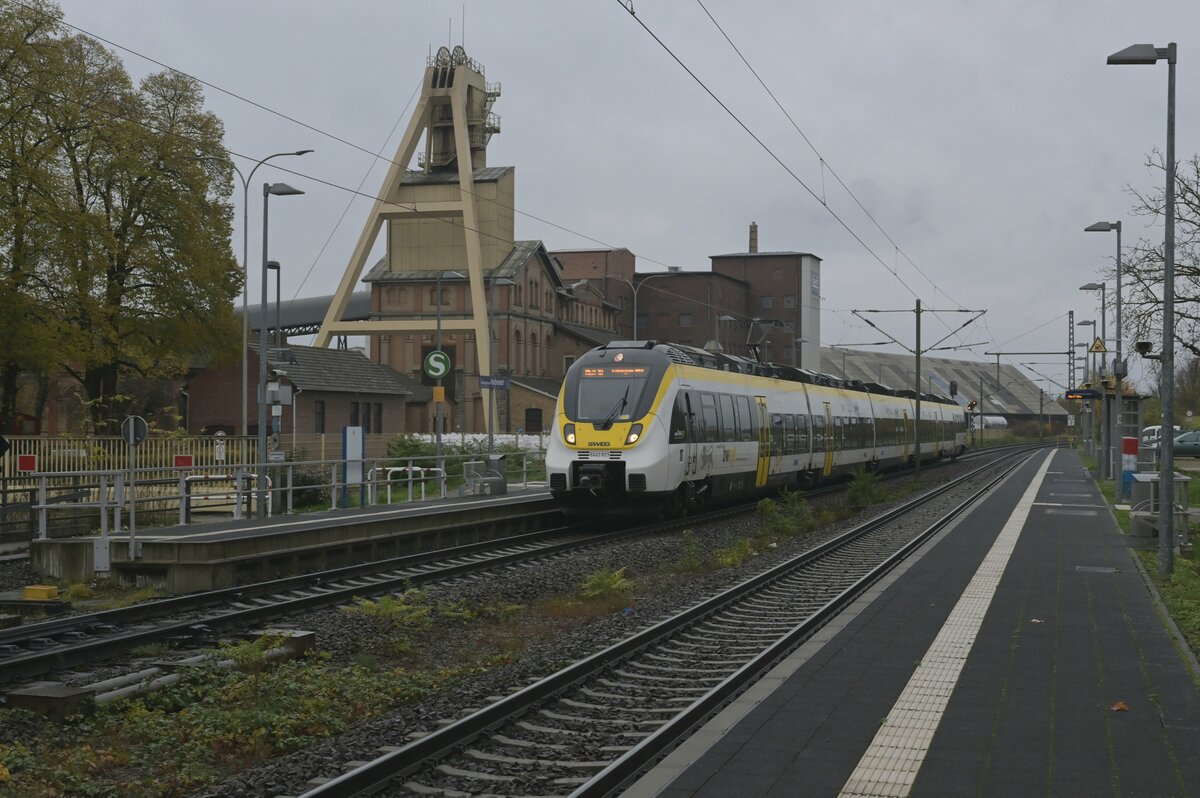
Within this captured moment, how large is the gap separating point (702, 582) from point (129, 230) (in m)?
33.1

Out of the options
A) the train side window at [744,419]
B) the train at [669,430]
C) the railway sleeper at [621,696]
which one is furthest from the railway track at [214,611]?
the train side window at [744,419]

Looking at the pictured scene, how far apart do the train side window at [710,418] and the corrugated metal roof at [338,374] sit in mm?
26174

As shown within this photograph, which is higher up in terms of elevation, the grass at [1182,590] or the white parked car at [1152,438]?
the white parked car at [1152,438]

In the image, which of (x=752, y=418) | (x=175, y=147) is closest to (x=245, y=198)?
(x=175, y=147)

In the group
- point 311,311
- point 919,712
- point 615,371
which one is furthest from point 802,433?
point 311,311

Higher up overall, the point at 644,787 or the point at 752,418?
the point at 752,418

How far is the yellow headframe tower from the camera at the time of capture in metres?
65.3

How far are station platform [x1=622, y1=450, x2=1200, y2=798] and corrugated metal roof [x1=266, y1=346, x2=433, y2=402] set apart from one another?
39057mm

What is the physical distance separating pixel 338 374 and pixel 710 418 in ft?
109

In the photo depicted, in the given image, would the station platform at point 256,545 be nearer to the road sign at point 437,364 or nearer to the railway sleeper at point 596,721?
the road sign at point 437,364

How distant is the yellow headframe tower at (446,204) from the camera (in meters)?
65.3

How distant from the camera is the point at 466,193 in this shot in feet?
211

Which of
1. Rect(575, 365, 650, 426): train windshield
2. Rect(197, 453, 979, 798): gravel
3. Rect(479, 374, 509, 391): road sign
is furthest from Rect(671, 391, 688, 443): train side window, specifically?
Rect(479, 374, 509, 391): road sign

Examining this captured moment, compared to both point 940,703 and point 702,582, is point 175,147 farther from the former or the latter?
point 940,703
